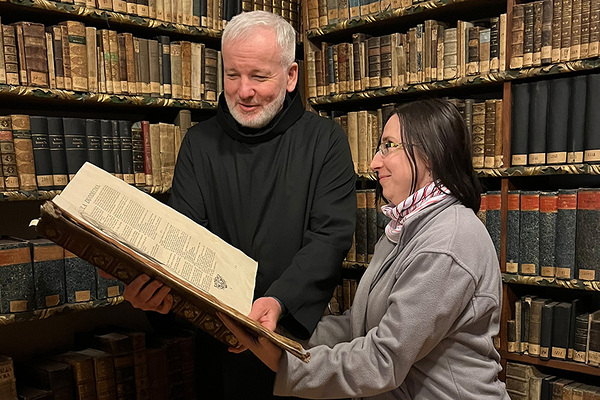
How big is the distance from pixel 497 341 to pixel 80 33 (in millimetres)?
1956

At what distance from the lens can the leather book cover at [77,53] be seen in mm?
1856

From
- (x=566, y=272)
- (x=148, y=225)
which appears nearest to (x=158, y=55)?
(x=148, y=225)

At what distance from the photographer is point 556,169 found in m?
1.90

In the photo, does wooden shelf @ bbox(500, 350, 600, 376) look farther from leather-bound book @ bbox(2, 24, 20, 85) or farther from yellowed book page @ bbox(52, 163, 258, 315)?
leather-bound book @ bbox(2, 24, 20, 85)

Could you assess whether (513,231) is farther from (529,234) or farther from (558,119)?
(558,119)

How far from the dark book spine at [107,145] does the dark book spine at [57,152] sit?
0.14 meters

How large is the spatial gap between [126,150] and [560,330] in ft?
5.81

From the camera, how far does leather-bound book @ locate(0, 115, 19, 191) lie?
172 cm

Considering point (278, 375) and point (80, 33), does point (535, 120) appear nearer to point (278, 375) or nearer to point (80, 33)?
point (278, 375)

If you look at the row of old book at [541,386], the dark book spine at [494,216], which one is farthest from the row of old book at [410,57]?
the row of old book at [541,386]

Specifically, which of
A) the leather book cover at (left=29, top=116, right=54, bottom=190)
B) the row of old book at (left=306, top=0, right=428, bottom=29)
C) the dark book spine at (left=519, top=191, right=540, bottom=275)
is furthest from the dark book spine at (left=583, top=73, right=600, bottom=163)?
the leather book cover at (left=29, top=116, right=54, bottom=190)

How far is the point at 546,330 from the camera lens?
6.47 ft

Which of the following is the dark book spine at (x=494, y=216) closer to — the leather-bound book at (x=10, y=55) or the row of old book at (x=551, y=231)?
the row of old book at (x=551, y=231)

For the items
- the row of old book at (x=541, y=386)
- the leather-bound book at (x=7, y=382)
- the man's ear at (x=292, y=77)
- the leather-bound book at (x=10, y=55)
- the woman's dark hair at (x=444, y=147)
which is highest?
the leather-bound book at (x=10, y=55)
